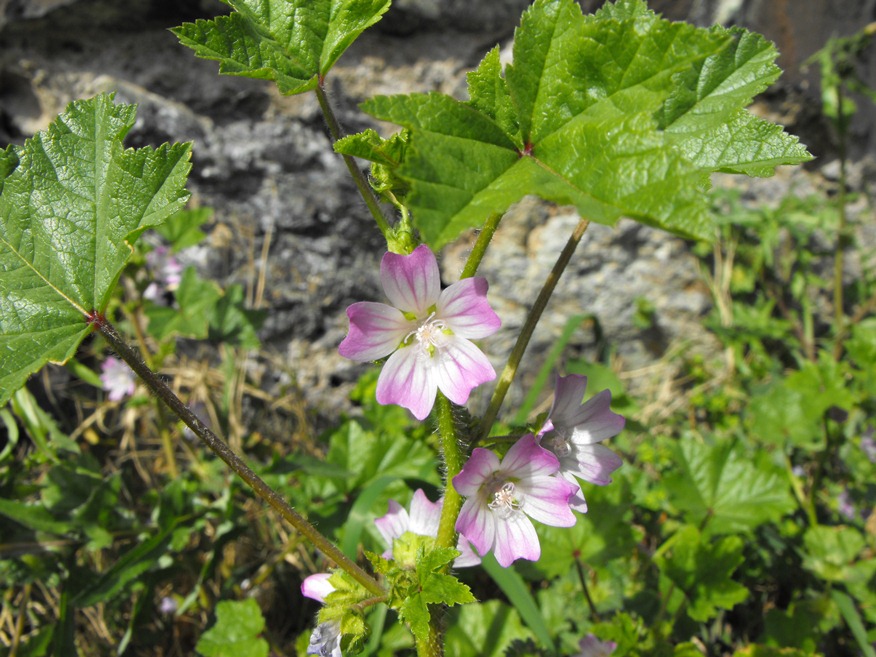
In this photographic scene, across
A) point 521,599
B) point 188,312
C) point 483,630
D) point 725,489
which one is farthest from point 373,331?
point 188,312

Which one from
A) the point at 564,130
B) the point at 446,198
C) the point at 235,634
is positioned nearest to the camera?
the point at 446,198

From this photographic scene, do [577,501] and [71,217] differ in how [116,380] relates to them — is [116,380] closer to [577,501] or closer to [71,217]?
[71,217]

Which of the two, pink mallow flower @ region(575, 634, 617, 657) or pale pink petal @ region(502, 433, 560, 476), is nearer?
pale pink petal @ region(502, 433, 560, 476)

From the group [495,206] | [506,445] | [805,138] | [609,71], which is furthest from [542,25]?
[805,138]

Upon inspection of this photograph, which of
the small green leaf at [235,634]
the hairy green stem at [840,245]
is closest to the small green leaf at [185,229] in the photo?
the small green leaf at [235,634]

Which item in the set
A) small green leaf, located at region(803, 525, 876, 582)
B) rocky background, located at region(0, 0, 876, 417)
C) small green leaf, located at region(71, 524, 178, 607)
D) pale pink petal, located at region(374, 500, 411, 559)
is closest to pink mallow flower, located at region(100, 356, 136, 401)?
rocky background, located at region(0, 0, 876, 417)

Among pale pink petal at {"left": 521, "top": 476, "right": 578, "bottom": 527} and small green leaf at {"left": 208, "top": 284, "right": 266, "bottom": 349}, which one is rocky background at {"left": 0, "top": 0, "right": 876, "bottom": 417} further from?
pale pink petal at {"left": 521, "top": 476, "right": 578, "bottom": 527}
